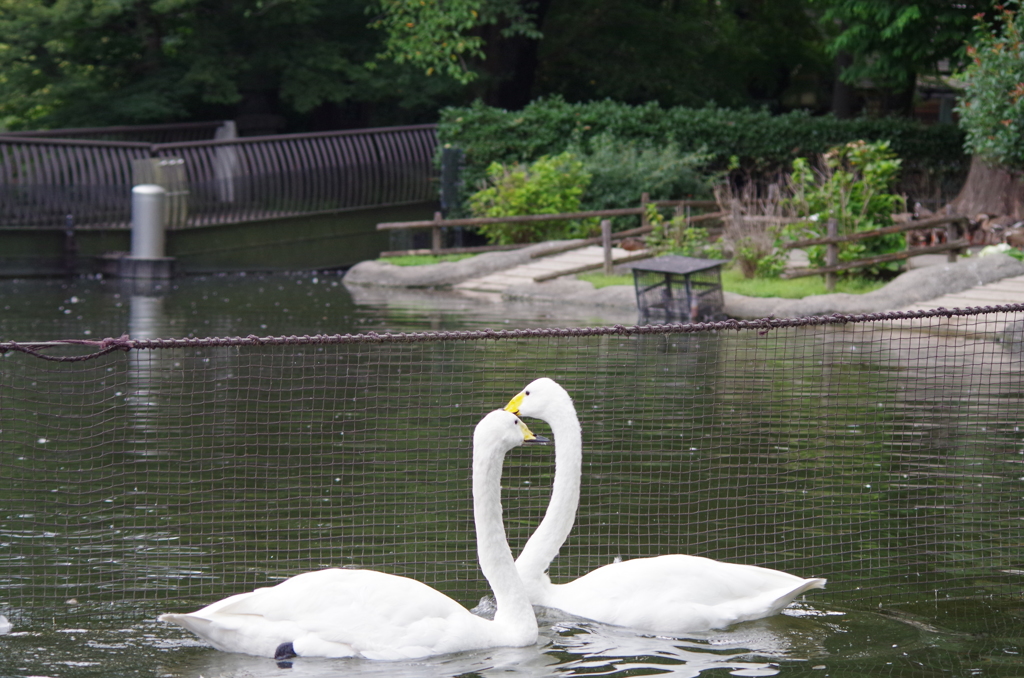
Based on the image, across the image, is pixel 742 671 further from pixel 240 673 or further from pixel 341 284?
pixel 341 284

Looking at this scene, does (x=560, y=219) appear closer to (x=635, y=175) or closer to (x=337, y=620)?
(x=635, y=175)

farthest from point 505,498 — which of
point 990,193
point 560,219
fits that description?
point 990,193

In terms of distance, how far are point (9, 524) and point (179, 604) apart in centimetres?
174

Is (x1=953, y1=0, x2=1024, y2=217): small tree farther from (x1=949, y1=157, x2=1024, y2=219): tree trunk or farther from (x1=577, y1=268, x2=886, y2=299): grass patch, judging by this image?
(x1=577, y1=268, x2=886, y2=299): grass patch

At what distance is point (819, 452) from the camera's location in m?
8.42

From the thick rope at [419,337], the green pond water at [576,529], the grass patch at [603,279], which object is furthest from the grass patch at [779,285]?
the thick rope at [419,337]

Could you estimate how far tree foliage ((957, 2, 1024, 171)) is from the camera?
18094 millimetres

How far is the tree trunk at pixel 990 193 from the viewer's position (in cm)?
2180

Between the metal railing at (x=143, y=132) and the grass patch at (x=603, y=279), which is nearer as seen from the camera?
the grass patch at (x=603, y=279)

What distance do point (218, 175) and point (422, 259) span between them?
454 centimetres

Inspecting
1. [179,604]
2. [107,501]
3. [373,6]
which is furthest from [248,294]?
[179,604]

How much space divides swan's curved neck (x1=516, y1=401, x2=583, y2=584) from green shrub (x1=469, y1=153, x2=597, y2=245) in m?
17.0

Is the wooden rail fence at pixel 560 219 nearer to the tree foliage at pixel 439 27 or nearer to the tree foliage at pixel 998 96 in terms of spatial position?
the tree foliage at pixel 998 96

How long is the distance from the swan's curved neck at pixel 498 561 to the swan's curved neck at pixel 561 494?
48cm
